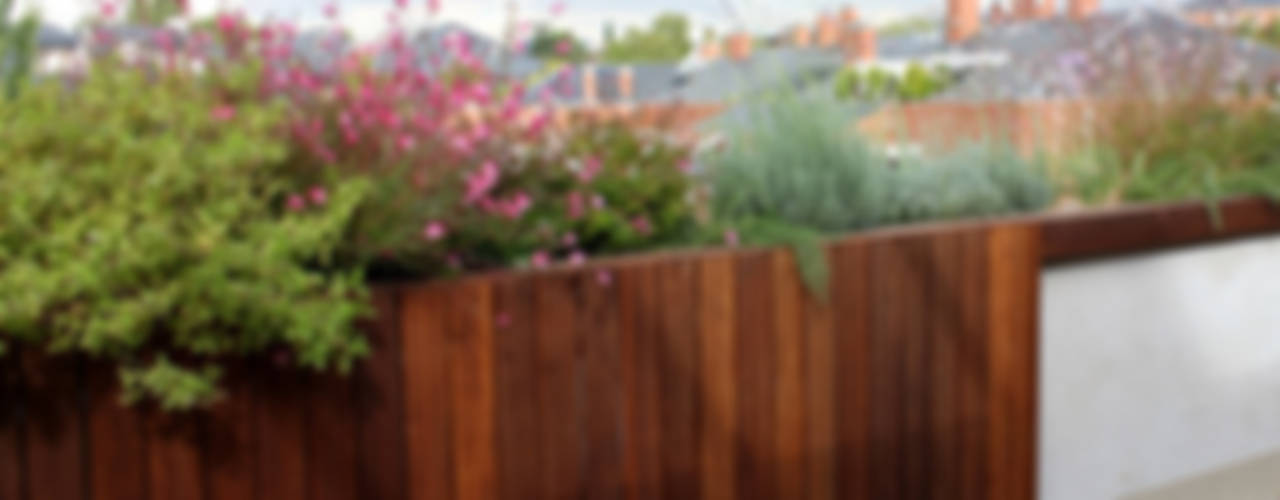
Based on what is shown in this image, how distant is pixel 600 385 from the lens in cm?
290

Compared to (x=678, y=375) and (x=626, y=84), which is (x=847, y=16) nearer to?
(x=626, y=84)

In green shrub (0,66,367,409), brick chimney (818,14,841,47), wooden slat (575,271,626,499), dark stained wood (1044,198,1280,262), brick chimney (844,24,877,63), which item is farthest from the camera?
brick chimney (844,24,877,63)

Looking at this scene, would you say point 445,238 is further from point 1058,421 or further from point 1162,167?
point 1162,167

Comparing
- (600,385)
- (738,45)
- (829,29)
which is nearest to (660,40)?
(738,45)

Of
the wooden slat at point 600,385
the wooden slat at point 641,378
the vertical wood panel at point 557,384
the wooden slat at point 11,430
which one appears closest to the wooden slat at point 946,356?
the wooden slat at point 641,378

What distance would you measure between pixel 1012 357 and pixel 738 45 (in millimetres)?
1285

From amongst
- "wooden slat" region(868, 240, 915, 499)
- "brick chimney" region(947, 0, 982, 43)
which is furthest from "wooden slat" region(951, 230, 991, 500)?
"brick chimney" region(947, 0, 982, 43)

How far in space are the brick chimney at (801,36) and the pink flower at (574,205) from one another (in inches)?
62.4

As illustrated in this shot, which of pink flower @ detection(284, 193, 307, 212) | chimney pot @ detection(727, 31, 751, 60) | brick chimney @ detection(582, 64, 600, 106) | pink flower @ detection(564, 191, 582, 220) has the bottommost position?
pink flower @ detection(564, 191, 582, 220)

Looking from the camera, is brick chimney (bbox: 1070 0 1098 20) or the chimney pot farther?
brick chimney (bbox: 1070 0 1098 20)

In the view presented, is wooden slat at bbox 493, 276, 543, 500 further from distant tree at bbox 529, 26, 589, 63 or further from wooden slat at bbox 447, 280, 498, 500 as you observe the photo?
distant tree at bbox 529, 26, 589, 63

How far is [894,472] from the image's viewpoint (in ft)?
11.6

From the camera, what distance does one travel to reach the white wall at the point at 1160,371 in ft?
13.3

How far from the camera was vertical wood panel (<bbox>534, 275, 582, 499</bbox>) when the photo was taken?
2803mm
